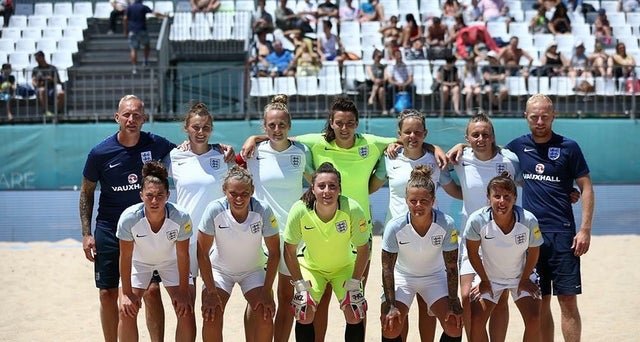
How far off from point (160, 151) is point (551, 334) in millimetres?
3359

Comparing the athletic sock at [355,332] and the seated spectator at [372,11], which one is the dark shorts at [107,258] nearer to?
the athletic sock at [355,332]

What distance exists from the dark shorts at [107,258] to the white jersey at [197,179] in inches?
22.7

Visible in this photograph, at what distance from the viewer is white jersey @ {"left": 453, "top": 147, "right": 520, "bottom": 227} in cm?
798

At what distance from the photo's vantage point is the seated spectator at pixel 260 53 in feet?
55.1

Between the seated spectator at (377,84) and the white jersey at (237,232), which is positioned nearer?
the white jersey at (237,232)

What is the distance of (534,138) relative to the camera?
810cm

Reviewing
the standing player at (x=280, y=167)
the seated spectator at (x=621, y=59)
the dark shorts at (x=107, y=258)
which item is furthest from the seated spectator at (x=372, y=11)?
the dark shorts at (x=107, y=258)

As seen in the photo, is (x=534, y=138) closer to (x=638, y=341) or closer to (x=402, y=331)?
(x=402, y=331)

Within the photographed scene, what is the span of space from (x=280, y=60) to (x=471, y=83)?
3.27 m

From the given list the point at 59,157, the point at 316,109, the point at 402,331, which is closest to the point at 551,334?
the point at 402,331

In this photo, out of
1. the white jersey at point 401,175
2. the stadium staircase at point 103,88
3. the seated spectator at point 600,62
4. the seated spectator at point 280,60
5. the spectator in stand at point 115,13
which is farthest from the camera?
the spectator in stand at point 115,13

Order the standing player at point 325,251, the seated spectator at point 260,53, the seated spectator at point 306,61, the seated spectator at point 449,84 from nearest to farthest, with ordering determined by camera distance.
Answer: the standing player at point 325,251, the seated spectator at point 449,84, the seated spectator at point 306,61, the seated spectator at point 260,53

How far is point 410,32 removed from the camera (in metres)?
17.8

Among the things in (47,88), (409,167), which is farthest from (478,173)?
(47,88)
